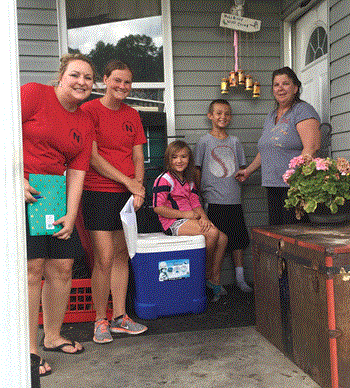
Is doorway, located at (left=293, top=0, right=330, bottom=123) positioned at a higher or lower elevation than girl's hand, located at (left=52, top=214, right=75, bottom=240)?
higher

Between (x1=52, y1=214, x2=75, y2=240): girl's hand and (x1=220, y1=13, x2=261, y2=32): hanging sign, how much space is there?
8.36 feet

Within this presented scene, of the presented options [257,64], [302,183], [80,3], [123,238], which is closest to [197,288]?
[123,238]

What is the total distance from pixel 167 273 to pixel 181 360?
0.82 meters

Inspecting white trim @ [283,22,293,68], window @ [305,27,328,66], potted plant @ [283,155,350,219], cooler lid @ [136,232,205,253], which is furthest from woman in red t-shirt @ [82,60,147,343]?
white trim @ [283,22,293,68]

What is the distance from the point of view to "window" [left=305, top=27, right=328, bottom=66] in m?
3.48

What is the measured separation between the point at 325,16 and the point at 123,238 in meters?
2.40

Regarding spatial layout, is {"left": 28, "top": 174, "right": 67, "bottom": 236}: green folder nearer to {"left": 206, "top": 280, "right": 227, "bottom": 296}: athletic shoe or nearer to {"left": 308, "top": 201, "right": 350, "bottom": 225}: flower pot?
{"left": 308, "top": 201, "right": 350, "bottom": 225}: flower pot

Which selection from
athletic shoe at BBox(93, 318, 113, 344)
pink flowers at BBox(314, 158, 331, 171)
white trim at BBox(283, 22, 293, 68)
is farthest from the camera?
white trim at BBox(283, 22, 293, 68)

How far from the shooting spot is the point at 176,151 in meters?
3.25

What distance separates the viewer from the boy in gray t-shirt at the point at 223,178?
3686 mm

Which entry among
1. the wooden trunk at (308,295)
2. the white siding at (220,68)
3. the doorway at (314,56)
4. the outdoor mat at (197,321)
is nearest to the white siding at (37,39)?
the white siding at (220,68)

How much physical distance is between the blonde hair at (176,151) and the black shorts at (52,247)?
1.20 metres

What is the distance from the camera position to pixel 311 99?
3.75 m

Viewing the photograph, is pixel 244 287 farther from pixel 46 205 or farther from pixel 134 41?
pixel 134 41
